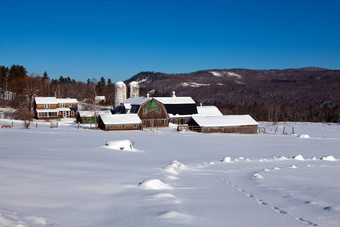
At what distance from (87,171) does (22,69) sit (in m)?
92.0

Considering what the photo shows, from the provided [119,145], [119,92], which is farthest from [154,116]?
[119,145]

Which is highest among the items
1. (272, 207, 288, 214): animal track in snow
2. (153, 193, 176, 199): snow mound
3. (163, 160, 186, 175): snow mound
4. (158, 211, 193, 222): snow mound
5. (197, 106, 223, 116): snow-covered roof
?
(197, 106, 223, 116): snow-covered roof

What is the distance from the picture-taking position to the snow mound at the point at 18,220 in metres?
4.07

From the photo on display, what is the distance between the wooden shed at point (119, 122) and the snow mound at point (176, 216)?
122ft

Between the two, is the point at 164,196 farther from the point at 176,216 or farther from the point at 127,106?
the point at 127,106

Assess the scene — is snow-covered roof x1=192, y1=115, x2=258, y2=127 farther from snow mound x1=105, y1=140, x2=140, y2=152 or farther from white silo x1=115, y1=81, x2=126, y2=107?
snow mound x1=105, y1=140, x2=140, y2=152

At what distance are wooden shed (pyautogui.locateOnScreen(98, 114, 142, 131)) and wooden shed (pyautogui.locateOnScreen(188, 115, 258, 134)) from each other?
8.51 metres

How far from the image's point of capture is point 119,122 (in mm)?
42656

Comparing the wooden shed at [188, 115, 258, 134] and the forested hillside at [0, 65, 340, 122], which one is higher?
the forested hillside at [0, 65, 340, 122]

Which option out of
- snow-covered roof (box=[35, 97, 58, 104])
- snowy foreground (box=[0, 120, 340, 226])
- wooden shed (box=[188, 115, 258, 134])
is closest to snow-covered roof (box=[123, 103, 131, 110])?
wooden shed (box=[188, 115, 258, 134])

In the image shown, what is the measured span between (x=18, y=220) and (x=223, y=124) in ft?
137

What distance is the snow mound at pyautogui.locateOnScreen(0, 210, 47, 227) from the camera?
407 centimetres

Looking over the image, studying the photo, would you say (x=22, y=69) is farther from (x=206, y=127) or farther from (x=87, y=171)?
(x=87, y=171)

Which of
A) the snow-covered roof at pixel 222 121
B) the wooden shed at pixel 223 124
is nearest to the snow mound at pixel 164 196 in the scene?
the wooden shed at pixel 223 124
